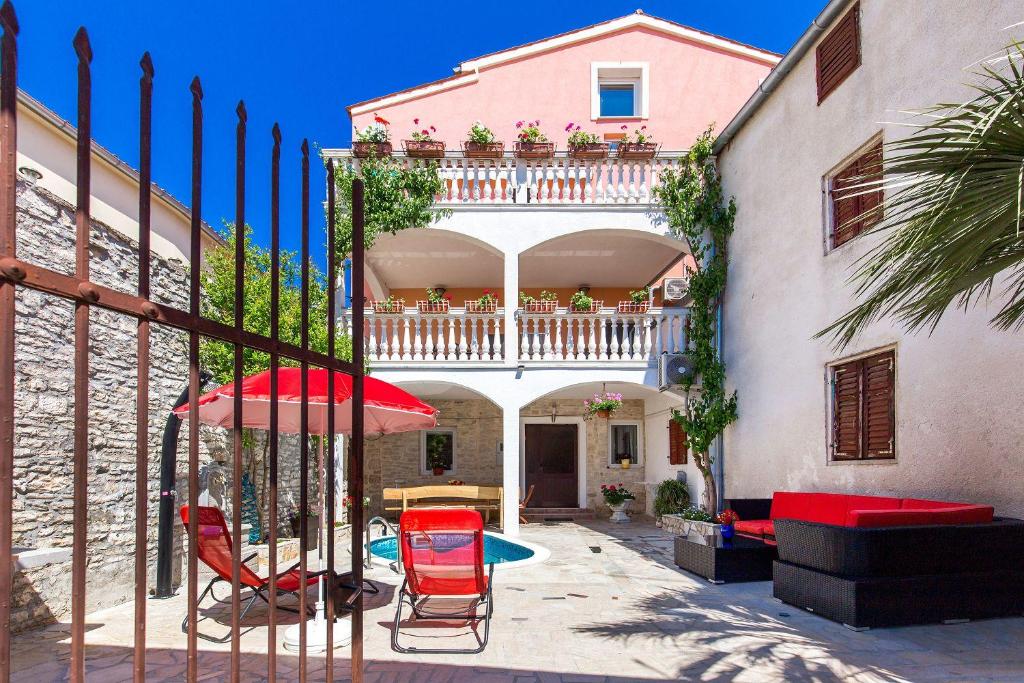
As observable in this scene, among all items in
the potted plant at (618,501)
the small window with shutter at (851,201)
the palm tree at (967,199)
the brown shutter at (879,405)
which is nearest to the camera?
the palm tree at (967,199)

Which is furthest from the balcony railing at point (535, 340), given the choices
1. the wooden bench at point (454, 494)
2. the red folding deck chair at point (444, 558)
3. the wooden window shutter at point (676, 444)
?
the red folding deck chair at point (444, 558)

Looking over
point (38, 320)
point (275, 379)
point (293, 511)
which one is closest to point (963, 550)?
point (275, 379)

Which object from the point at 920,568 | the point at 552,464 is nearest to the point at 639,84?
the point at 552,464

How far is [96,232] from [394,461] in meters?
10.1

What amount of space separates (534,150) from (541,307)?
2.70 metres

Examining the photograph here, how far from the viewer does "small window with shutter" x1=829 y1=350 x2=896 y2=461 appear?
7.51m

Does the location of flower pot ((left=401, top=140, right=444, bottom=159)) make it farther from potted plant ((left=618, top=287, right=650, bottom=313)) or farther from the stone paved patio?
the stone paved patio

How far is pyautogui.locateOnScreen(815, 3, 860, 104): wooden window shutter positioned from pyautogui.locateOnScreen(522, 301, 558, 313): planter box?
508cm

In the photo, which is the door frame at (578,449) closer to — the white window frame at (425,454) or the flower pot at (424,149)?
the white window frame at (425,454)

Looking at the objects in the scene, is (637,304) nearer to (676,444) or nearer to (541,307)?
(541,307)

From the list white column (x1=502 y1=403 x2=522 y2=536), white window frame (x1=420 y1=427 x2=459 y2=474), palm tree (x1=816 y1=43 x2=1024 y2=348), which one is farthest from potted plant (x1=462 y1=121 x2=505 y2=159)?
palm tree (x1=816 y1=43 x2=1024 y2=348)

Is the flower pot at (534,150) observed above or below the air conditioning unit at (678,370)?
above

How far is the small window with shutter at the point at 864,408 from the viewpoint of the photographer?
7512 millimetres

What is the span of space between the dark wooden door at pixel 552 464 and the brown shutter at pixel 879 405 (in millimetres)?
8584
